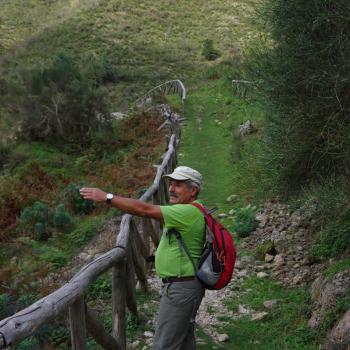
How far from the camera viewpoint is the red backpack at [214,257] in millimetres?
3811

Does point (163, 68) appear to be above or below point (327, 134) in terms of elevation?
below

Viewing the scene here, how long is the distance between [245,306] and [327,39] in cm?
353

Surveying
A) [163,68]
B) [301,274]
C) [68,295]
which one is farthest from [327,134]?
[163,68]

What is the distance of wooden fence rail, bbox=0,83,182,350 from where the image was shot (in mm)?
2893

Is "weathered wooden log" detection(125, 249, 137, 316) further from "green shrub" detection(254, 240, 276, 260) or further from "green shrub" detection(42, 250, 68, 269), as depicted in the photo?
"green shrub" detection(42, 250, 68, 269)

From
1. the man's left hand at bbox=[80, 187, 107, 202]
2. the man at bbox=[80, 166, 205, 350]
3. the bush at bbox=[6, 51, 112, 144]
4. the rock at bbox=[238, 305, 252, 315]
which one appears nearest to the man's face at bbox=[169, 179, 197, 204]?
the man at bbox=[80, 166, 205, 350]

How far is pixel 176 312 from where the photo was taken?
389 centimetres

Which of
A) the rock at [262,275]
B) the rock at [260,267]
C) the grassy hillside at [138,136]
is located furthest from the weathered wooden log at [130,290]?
the rock at [260,267]

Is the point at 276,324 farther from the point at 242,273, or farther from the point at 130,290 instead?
the point at 130,290

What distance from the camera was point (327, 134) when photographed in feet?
20.0

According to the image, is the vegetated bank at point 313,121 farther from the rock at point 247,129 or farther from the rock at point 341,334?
the rock at point 247,129

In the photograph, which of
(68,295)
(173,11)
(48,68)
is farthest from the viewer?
(173,11)

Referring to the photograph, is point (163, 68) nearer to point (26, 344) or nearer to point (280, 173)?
point (280, 173)

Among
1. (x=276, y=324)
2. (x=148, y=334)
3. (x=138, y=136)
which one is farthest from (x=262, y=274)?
(x=138, y=136)
